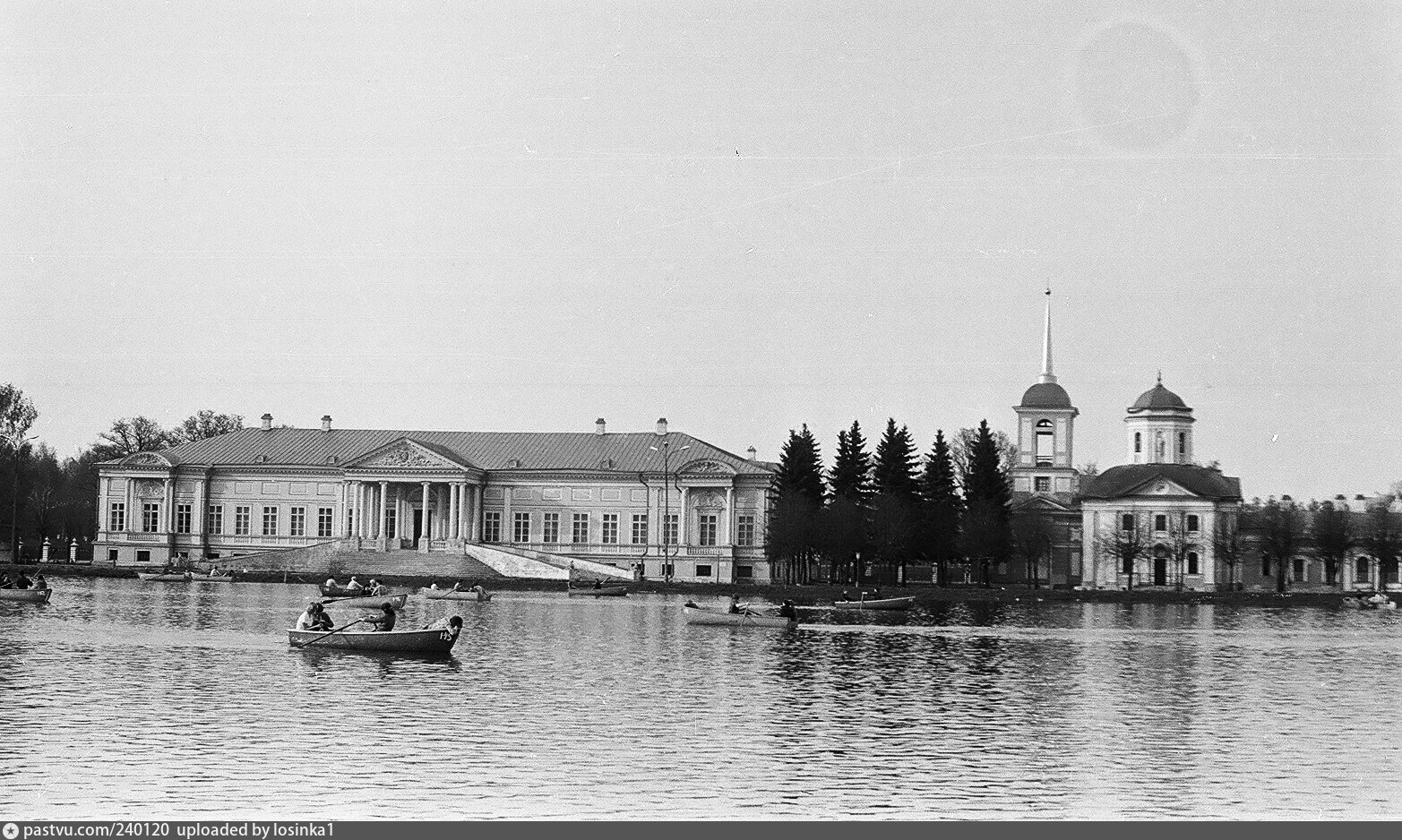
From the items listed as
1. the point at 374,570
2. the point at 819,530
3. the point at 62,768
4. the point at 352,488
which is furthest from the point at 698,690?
the point at 352,488

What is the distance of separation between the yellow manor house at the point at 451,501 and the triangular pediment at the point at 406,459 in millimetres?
72

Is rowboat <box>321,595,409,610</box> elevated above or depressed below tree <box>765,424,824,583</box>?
below

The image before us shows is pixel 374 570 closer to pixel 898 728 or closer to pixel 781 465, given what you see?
pixel 781 465

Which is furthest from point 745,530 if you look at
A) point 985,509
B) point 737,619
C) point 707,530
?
point 737,619

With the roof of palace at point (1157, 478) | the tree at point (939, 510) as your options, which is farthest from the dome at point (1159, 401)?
the tree at point (939, 510)

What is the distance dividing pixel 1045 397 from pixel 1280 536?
767 inches

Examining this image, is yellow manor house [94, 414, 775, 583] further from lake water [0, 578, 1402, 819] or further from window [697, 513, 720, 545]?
lake water [0, 578, 1402, 819]

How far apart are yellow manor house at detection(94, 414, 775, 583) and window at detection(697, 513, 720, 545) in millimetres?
72

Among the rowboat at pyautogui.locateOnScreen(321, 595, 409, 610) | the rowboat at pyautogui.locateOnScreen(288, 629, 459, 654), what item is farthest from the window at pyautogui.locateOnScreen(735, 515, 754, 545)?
the rowboat at pyautogui.locateOnScreen(288, 629, 459, 654)

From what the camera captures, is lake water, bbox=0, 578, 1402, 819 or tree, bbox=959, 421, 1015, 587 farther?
tree, bbox=959, 421, 1015, 587

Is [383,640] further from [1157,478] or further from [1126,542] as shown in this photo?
[1157,478]

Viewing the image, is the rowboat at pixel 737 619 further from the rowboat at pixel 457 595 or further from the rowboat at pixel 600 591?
the rowboat at pixel 600 591

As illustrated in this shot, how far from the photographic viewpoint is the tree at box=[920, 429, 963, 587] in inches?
3834

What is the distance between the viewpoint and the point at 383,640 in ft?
134
